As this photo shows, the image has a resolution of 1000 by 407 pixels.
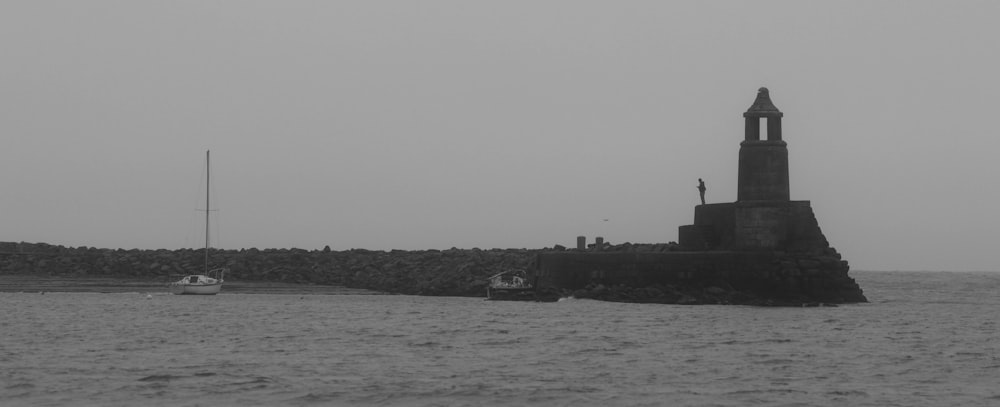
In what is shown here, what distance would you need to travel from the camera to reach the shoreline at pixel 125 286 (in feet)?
164

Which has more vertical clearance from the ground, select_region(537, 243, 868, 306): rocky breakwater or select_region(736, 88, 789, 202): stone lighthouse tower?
select_region(736, 88, 789, 202): stone lighthouse tower

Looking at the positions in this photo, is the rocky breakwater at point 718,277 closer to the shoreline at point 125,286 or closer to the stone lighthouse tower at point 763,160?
the stone lighthouse tower at point 763,160

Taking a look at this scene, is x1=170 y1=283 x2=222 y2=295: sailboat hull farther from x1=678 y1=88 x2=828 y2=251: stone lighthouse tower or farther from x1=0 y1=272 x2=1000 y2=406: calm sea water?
x1=678 y1=88 x2=828 y2=251: stone lighthouse tower

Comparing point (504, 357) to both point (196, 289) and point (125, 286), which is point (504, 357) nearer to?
point (196, 289)

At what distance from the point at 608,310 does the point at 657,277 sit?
3348 millimetres

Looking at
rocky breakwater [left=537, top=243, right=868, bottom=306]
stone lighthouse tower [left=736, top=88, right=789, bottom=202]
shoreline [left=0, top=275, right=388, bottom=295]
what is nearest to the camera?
rocky breakwater [left=537, top=243, right=868, bottom=306]

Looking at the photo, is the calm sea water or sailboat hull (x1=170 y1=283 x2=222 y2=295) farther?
sailboat hull (x1=170 y1=283 x2=222 y2=295)

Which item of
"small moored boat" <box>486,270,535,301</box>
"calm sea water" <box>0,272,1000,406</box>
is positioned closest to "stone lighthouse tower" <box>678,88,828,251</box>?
"calm sea water" <box>0,272,1000,406</box>

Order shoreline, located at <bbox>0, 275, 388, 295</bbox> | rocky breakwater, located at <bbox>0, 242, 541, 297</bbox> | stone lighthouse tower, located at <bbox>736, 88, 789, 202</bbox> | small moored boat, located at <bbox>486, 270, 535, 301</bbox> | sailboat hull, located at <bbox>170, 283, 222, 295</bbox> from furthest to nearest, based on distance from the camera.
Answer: rocky breakwater, located at <bbox>0, 242, 541, 297</bbox>
shoreline, located at <bbox>0, 275, 388, 295</bbox>
sailboat hull, located at <bbox>170, 283, 222, 295</bbox>
small moored boat, located at <bbox>486, 270, 535, 301</bbox>
stone lighthouse tower, located at <bbox>736, 88, 789, 202</bbox>

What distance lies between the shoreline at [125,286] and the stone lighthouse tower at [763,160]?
1723 cm

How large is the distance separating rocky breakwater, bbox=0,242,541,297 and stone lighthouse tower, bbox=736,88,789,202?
1354 centimetres

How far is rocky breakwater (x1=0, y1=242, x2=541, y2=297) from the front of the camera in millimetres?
51750

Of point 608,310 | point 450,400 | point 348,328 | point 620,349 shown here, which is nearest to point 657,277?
point 608,310

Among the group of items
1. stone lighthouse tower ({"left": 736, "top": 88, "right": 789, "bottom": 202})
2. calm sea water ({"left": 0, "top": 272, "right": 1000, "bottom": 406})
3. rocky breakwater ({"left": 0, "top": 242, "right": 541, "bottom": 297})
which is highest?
stone lighthouse tower ({"left": 736, "top": 88, "right": 789, "bottom": 202})
